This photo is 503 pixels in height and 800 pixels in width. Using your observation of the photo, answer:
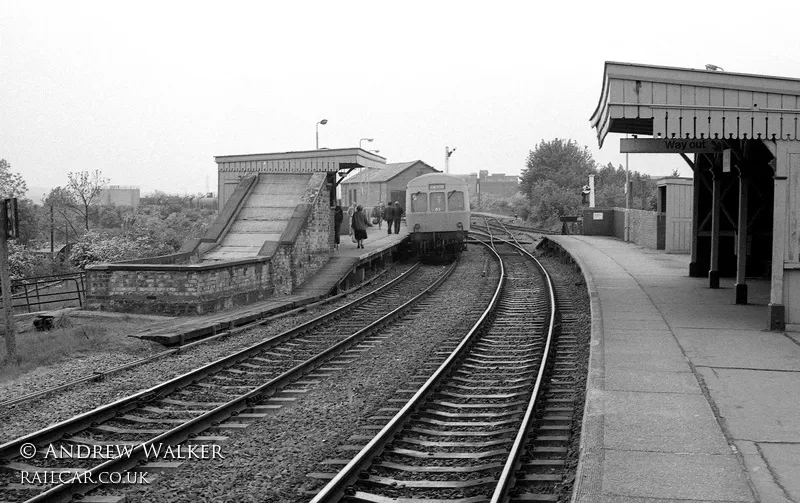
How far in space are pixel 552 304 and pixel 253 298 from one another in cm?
623

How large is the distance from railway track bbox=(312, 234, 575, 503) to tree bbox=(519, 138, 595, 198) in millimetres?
69631

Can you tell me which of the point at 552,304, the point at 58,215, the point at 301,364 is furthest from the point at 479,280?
the point at 58,215

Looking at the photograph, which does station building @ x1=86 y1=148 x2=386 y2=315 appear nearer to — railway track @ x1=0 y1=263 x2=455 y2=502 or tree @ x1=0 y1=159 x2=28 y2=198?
railway track @ x1=0 y1=263 x2=455 y2=502

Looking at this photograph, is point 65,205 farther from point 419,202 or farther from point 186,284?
point 186,284

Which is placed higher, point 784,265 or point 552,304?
point 784,265

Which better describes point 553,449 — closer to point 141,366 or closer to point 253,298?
point 141,366

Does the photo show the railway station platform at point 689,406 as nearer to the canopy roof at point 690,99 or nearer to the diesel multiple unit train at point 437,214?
the canopy roof at point 690,99

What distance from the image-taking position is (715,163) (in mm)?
16875

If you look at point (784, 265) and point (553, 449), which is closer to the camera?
point (553, 449)

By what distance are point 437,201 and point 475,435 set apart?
68.8 ft

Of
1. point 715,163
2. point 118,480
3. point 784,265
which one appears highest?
point 715,163

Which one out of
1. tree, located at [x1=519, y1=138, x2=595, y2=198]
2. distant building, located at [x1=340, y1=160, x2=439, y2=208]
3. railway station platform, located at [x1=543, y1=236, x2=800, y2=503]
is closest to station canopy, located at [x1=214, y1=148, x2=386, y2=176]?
railway station platform, located at [x1=543, y1=236, x2=800, y2=503]

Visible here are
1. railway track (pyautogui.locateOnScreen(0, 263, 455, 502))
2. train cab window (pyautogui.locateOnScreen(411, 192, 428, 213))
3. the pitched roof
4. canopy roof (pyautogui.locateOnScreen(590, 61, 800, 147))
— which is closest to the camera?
railway track (pyautogui.locateOnScreen(0, 263, 455, 502))

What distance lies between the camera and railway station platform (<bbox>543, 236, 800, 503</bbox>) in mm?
5445
